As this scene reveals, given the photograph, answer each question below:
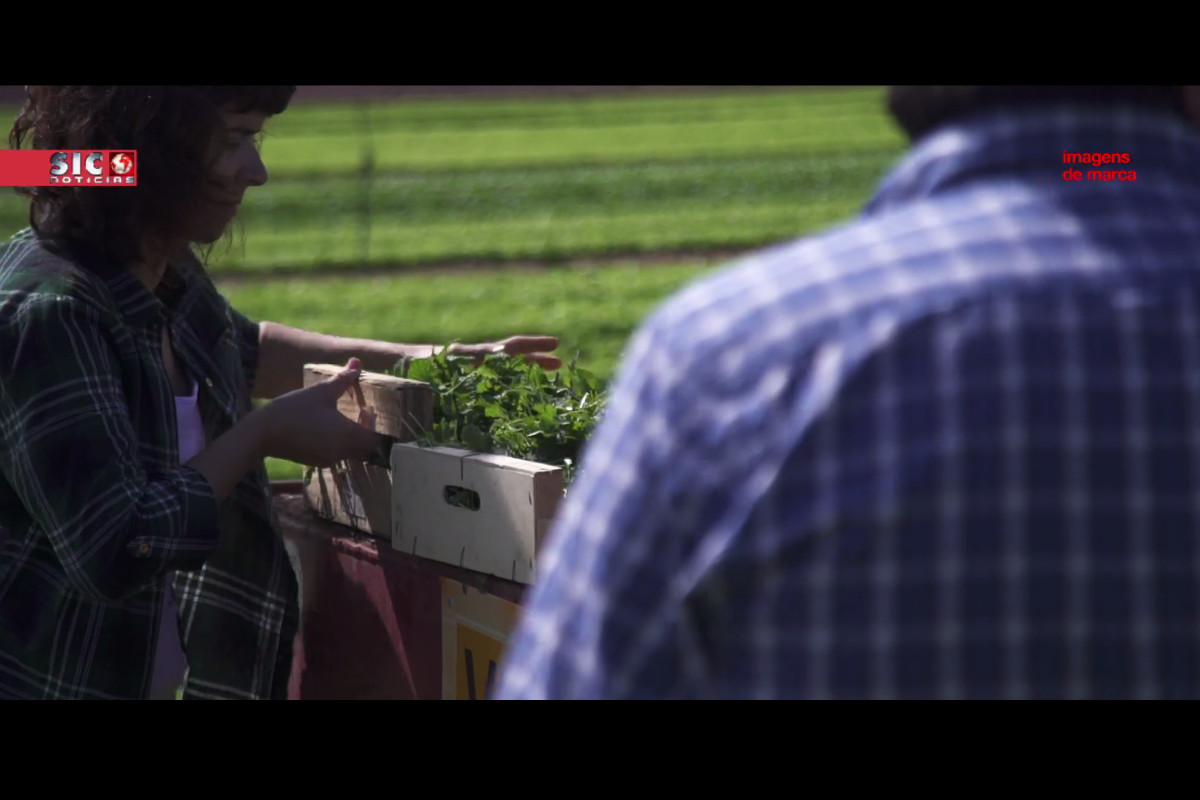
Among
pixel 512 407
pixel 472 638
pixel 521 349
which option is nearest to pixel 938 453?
pixel 472 638

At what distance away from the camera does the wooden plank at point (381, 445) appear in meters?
2.74

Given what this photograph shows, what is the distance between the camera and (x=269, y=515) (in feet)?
9.03

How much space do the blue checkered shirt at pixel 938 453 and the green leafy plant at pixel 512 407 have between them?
1.59 m

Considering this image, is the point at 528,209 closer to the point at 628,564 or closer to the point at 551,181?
the point at 551,181

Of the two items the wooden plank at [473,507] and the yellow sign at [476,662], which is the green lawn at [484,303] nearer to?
the wooden plank at [473,507]

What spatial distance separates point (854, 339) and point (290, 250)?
557 inches

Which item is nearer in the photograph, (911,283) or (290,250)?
(911,283)

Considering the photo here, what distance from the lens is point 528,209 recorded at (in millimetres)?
17016

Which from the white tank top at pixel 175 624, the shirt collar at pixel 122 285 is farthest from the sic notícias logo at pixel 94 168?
the white tank top at pixel 175 624

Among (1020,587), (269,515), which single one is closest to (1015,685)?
(1020,587)

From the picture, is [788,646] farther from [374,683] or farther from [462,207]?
[462,207]

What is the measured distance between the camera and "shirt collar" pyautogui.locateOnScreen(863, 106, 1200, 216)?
894 millimetres

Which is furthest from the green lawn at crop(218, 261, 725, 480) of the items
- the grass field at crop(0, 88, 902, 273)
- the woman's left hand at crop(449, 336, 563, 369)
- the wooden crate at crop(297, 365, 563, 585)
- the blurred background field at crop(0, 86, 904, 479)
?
the wooden crate at crop(297, 365, 563, 585)

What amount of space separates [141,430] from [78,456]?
0.20 meters
